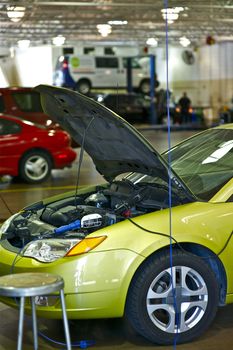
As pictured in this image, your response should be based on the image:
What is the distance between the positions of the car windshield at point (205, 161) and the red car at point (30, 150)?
7.36 meters

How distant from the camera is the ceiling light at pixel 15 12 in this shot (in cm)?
2143

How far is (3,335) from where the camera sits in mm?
5535

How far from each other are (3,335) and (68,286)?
0.94 metres

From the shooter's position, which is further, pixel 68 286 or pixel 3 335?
pixel 3 335

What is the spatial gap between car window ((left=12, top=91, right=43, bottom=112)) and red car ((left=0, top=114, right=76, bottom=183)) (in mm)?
2622

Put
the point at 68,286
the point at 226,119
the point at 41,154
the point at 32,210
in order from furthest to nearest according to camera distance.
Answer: the point at 226,119
the point at 41,154
the point at 32,210
the point at 68,286

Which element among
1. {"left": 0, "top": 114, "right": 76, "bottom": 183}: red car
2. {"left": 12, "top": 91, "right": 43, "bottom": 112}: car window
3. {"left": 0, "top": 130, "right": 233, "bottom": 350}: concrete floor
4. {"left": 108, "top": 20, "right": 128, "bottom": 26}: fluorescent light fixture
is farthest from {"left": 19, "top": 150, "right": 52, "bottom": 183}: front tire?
{"left": 108, "top": 20, "right": 128, "bottom": 26}: fluorescent light fixture

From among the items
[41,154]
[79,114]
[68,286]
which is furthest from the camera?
[41,154]

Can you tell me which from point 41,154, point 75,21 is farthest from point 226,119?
point 41,154

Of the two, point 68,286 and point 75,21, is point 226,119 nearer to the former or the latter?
point 75,21

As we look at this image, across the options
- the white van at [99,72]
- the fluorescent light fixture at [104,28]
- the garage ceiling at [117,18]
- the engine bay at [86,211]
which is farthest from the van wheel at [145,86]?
the engine bay at [86,211]

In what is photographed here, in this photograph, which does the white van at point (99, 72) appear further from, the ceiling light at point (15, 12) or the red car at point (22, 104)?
the red car at point (22, 104)

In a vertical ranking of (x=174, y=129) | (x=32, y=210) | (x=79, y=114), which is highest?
(x=79, y=114)

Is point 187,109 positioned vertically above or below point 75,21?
below
